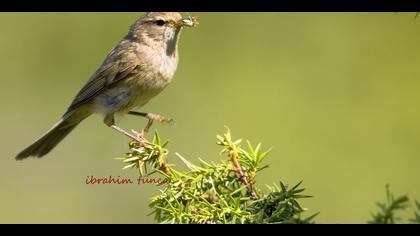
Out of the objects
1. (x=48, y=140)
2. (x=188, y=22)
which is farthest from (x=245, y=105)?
(x=188, y=22)

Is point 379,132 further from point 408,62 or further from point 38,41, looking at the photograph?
point 38,41

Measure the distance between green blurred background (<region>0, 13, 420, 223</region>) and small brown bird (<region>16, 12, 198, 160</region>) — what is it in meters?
1.23

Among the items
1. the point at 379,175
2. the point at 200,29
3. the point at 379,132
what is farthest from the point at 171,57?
the point at 200,29

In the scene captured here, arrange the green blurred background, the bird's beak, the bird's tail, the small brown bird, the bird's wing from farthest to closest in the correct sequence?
1. the green blurred background
2. the bird's tail
3. the bird's wing
4. the small brown bird
5. the bird's beak

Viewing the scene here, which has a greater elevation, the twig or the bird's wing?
the bird's wing

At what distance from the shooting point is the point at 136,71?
4180 mm

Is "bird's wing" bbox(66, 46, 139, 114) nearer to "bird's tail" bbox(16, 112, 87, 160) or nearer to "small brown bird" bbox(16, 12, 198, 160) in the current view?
"small brown bird" bbox(16, 12, 198, 160)

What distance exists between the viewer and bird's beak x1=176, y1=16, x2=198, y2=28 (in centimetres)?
361

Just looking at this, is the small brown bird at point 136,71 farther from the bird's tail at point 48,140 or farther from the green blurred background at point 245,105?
the green blurred background at point 245,105

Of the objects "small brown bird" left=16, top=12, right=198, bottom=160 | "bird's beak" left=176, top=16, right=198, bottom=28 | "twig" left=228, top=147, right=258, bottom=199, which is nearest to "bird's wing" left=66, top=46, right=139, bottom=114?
"small brown bird" left=16, top=12, right=198, bottom=160

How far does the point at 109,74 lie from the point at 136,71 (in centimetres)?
24

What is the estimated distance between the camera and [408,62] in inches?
293

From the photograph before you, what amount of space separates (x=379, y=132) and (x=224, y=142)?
14.7 feet

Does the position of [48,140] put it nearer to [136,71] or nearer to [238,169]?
[136,71]
